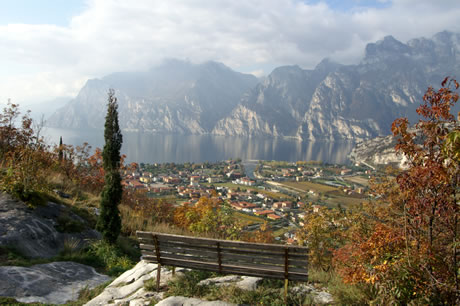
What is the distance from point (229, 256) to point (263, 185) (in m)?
68.0

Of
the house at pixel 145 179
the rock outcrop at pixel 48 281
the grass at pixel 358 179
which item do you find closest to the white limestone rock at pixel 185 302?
the rock outcrop at pixel 48 281

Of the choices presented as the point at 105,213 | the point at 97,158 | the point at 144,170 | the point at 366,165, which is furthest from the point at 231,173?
the point at 105,213

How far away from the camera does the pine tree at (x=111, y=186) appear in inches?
275

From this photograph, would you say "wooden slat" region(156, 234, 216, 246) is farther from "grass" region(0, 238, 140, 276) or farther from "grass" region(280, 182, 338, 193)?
"grass" region(280, 182, 338, 193)

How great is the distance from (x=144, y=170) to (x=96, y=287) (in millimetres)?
72143

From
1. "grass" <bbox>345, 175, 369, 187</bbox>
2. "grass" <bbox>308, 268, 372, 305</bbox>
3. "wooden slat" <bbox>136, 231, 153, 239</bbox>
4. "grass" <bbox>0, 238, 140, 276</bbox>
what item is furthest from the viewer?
"grass" <bbox>345, 175, 369, 187</bbox>

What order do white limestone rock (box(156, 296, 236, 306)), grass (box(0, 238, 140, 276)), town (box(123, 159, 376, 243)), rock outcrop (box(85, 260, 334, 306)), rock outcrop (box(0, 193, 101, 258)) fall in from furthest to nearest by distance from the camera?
town (box(123, 159, 376, 243)), rock outcrop (box(0, 193, 101, 258)), grass (box(0, 238, 140, 276)), rock outcrop (box(85, 260, 334, 306)), white limestone rock (box(156, 296, 236, 306))

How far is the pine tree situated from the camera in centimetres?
698

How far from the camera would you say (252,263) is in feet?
13.3

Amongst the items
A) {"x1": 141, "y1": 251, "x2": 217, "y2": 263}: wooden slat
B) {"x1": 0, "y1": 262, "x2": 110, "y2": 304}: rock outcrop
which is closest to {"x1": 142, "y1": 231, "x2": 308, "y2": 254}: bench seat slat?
{"x1": 141, "y1": 251, "x2": 217, "y2": 263}: wooden slat

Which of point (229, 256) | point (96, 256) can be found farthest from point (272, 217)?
point (229, 256)

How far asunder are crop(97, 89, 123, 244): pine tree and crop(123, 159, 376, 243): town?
2695 centimetres

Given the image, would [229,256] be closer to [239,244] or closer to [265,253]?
[239,244]

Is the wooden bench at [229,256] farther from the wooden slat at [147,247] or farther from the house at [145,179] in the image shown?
the house at [145,179]
